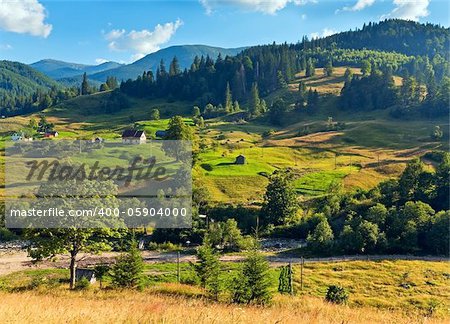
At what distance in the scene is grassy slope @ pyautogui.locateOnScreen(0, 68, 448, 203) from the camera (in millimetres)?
83062

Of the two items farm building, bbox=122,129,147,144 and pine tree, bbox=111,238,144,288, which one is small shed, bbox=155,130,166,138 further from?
pine tree, bbox=111,238,144,288

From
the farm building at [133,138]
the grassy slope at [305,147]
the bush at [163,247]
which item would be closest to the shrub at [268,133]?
the grassy slope at [305,147]

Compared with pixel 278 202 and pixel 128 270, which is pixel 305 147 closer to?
pixel 278 202

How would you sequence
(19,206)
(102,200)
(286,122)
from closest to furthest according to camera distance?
(102,200)
(19,206)
(286,122)

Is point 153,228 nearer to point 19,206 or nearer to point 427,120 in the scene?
point 19,206

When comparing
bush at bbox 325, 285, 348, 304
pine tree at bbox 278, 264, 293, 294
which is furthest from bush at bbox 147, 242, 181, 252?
bush at bbox 325, 285, 348, 304

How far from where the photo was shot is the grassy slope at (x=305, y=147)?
83.1 metres

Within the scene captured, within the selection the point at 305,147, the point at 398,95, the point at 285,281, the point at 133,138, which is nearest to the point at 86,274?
the point at 285,281

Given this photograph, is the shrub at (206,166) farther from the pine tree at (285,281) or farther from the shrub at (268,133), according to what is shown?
the shrub at (268,133)

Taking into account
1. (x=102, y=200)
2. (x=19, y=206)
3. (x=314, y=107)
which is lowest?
(x=19, y=206)

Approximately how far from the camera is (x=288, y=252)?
188 feet

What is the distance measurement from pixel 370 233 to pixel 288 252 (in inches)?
445

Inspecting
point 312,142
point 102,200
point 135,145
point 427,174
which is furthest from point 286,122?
point 102,200

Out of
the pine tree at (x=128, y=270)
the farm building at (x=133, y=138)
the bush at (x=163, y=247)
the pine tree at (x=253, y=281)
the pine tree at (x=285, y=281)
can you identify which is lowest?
the bush at (x=163, y=247)
